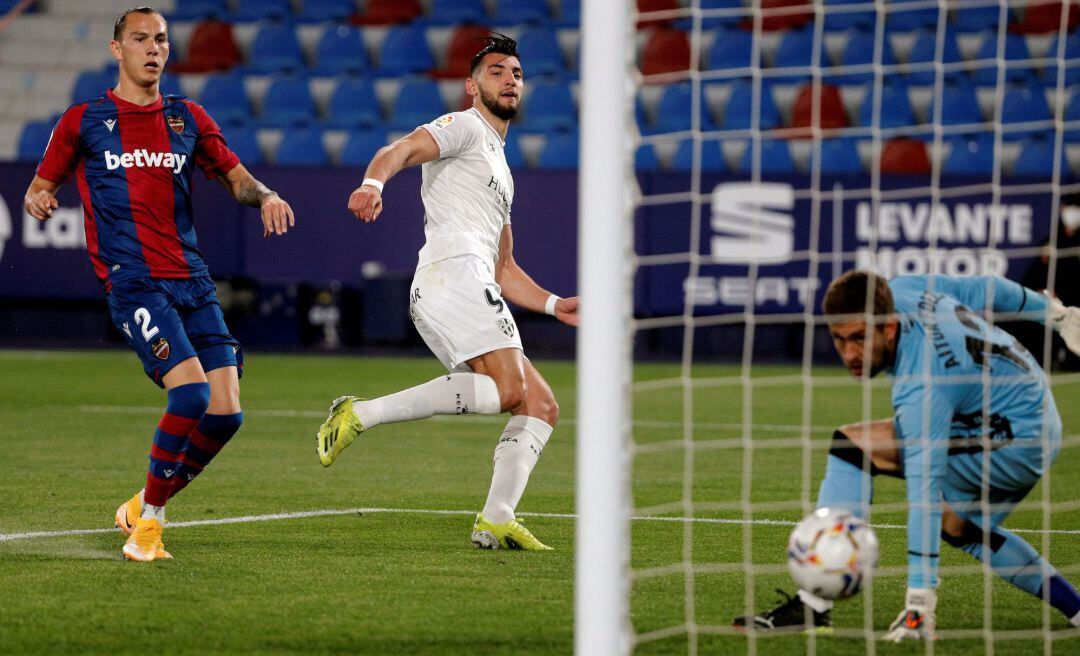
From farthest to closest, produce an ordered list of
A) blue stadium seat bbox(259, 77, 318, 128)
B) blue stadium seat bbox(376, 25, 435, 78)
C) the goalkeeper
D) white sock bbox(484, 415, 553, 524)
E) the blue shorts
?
1. blue stadium seat bbox(376, 25, 435, 78)
2. blue stadium seat bbox(259, 77, 318, 128)
3. white sock bbox(484, 415, 553, 524)
4. the blue shorts
5. the goalkeeper

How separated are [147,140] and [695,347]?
11675 millimetres

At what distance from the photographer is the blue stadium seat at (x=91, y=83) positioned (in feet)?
61.0

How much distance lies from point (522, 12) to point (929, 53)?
16.3 feet

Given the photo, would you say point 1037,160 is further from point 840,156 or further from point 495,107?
point 495,107

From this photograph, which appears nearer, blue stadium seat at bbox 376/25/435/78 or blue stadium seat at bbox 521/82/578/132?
blue stadium seat at bbox 521/82/578/132

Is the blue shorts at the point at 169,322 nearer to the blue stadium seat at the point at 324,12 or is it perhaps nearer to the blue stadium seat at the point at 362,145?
the blue stadium seat at the point at 362,145

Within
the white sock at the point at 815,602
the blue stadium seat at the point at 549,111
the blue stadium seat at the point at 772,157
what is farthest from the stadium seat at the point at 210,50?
the white sock at the point at 815,602

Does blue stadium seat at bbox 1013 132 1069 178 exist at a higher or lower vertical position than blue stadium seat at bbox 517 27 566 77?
lower

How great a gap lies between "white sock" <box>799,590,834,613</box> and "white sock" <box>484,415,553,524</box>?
1656 millimetres

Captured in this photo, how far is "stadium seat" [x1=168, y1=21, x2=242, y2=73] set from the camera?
61.8 ft

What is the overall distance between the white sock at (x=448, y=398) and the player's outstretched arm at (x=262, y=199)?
0.71m

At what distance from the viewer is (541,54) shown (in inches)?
730

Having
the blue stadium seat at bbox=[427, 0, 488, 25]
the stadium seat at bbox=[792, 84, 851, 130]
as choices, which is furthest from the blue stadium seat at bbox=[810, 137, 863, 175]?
the blue stadium seat at bbox=[427, 0, 488, 25]

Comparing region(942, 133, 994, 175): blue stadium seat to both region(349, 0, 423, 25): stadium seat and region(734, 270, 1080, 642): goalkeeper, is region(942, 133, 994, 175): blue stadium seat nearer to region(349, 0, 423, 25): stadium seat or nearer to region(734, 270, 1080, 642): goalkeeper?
region(349, 0, 423, 25): stadium seat
